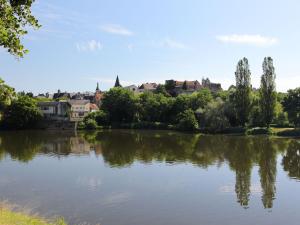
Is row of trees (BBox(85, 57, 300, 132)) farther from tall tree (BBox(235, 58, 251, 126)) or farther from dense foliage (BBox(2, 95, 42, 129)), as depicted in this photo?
dense foliage (BBox(2, 95, 42, 129))

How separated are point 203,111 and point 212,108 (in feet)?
18.0

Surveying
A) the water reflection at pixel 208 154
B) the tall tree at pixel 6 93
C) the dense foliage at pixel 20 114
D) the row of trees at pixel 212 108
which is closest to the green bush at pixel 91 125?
the row of trees at pixel 212 108

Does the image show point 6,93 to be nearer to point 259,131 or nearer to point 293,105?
point 259,131

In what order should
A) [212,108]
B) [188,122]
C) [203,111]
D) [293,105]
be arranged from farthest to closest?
[203,111] → [188,122] → [212,108] → [293,105]

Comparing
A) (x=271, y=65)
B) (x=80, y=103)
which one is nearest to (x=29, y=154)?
(x=271, y=65)

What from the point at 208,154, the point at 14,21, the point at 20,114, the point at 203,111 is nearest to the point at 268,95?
the point at 203,111

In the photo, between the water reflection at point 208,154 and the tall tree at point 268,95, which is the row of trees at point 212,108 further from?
the water reflection at point 208,154

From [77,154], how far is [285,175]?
24.4 metres

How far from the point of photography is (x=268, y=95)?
69.7m

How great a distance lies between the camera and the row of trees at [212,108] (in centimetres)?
6994

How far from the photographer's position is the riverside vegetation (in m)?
69.9

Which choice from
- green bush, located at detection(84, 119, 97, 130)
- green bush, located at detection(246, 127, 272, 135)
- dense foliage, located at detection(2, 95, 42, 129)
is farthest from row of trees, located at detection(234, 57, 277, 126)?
dense foliage, located at detection(2, 95, 42, 129)

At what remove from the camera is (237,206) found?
2250cm

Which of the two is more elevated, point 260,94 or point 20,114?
point 260,94
